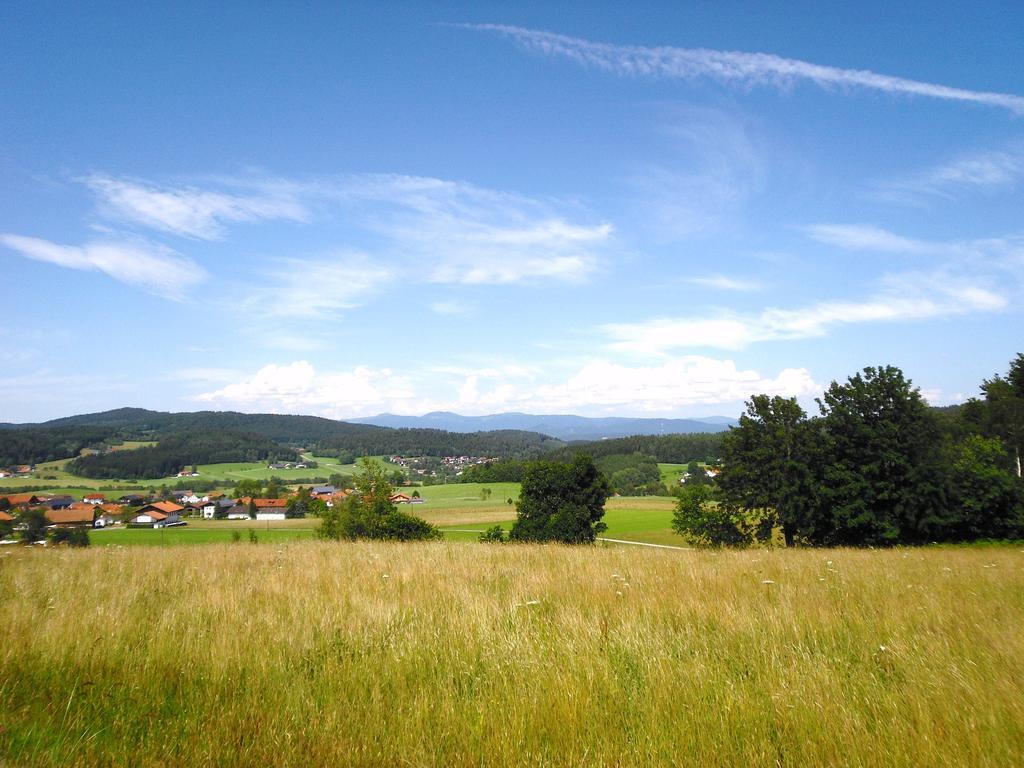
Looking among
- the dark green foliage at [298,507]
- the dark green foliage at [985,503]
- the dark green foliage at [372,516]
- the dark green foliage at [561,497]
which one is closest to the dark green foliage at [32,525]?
the dark green foliage at [372,516]

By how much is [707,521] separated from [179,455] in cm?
11070

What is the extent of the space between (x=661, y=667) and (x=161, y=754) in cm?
293

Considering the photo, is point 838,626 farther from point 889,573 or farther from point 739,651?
point 889,573

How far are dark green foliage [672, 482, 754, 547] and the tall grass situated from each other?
37485 millimetres

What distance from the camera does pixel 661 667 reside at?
12.6 ft

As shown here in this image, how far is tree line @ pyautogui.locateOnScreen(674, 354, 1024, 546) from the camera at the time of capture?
35.3m

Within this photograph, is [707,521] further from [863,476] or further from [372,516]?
[372,516]

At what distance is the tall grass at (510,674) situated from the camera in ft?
9.66

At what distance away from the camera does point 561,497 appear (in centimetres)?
4834

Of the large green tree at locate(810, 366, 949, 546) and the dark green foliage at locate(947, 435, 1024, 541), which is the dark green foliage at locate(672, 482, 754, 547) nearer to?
the large green tree at locate(810, 366, 949, 546)

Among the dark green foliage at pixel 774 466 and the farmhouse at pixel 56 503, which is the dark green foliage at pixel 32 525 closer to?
the farmhouse at pixel 56 503

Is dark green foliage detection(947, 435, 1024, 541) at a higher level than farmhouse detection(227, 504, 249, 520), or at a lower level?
higher

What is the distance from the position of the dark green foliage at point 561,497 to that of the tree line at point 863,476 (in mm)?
10702

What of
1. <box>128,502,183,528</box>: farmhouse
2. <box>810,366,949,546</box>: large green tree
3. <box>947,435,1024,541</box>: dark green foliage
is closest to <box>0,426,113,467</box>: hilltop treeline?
<box>128,502,183,528</box>: farmhouse
